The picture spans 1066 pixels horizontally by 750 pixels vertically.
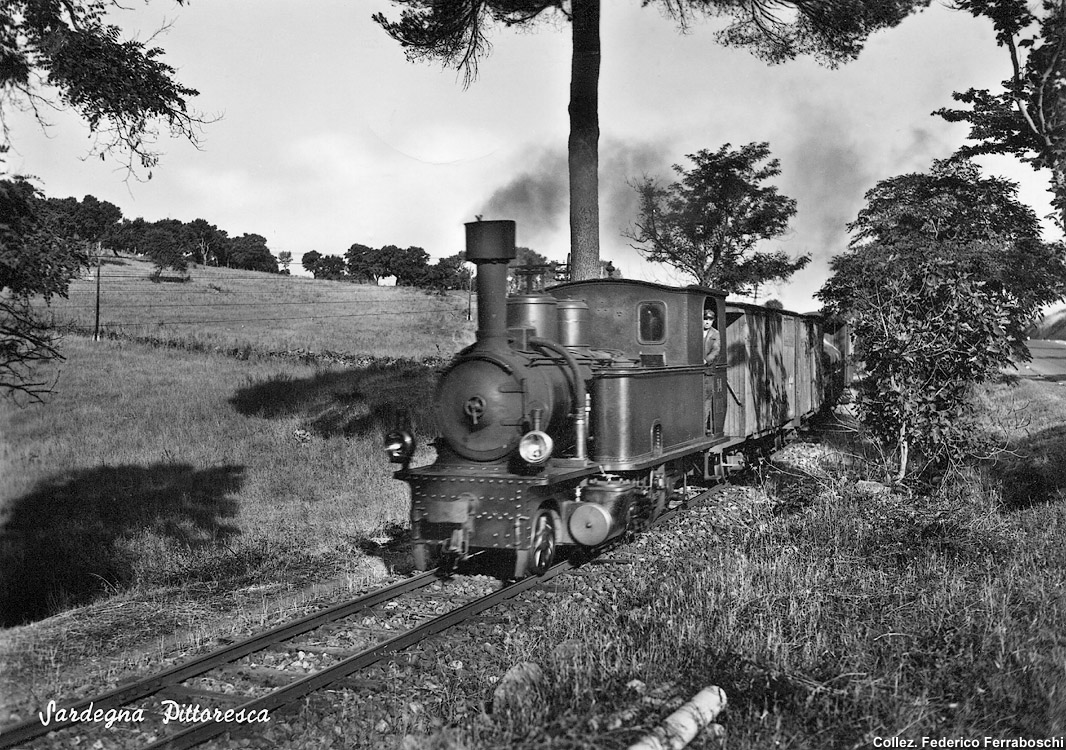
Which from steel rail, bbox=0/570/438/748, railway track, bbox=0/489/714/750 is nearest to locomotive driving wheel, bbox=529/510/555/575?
railway track, bbox=0/489/714/750

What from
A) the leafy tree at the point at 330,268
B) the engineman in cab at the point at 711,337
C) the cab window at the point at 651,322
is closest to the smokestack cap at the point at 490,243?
the cab window at the point at 651,322

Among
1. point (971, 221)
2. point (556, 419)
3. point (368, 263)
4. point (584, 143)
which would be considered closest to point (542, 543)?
point (556, 419)

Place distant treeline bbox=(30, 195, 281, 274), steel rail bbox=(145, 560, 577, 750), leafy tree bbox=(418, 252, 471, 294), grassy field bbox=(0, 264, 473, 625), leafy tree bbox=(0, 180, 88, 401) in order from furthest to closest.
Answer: leafy tree bbox=(418, 252, 471, 294), distant treeline bbox=(30, 195, 281, 274), grassy field bbox=(0, 264, 473, 625), leafy tree bbox=(0, 180, 88, 401), steel rail bbox=(145, 560, 577, 750)

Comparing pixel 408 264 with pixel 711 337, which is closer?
pixel 711 337

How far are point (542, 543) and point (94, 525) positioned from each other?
6.48 meters

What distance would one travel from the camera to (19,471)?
12125 millimetres

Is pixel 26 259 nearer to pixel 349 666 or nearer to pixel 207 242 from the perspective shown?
pixel 349 666

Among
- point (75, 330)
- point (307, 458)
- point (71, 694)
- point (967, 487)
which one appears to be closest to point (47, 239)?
point (71, 694)

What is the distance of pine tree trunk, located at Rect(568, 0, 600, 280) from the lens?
11977 mm

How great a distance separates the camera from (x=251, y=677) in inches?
194

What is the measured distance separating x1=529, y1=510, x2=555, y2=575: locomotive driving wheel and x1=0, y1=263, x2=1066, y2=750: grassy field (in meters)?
0.56

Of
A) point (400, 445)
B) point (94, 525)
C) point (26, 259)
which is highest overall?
point (26, 259)

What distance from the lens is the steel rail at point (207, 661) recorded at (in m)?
4.17

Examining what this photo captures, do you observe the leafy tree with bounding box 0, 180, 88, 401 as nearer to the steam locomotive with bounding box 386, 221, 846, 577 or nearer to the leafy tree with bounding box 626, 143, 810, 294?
the steam locomotive with bounding box 386, 221, 846, 577
